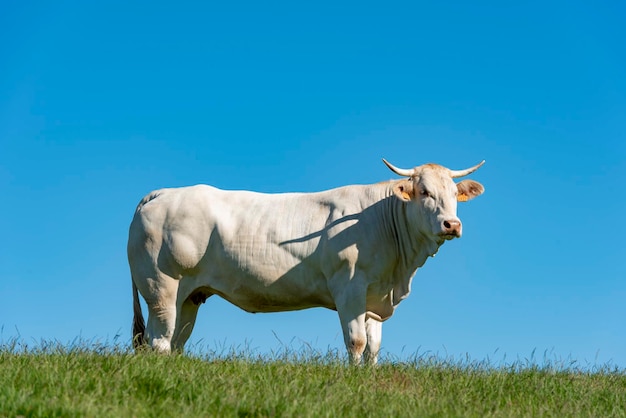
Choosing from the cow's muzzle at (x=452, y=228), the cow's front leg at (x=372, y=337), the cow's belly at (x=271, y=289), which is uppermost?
the cow's muzzle at (x=452, y=228)

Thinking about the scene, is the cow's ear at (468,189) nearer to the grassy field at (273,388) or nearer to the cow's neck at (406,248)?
the cow's neck at (406,248)

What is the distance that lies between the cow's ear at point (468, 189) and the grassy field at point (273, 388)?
3331 millimetres

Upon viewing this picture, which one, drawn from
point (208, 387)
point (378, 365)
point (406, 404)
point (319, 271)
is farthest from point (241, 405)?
point (319, 271)

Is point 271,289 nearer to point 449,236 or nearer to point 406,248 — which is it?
point 406,248

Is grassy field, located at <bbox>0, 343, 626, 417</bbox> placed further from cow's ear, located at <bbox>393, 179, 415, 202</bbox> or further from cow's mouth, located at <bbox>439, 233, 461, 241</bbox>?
Answer: cow's ear, located at <bbox>393, 179, 415, 202</bbox>

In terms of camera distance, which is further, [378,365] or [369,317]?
[369,317]

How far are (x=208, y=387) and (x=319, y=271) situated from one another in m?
4.74

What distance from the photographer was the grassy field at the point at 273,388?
24.0ft

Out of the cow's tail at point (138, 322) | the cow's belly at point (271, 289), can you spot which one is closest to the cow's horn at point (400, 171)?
the cow's belly at point (271, 289)

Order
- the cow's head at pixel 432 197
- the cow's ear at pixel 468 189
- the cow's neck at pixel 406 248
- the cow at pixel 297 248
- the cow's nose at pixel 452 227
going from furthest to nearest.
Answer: the cow's ear at pixel 468 189 → the cow's neck at pixel 406 248 → the cow at pixel 297 248 → the cow's head at pixel 432 197 → the cow's nose at pixel 452 227

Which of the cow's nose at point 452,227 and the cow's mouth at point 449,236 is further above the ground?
the cow's nose at point 452,227

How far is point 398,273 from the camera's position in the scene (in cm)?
1255

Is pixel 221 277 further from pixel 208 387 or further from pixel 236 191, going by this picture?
pixel 208 387

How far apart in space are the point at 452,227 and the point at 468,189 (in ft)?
5.52
